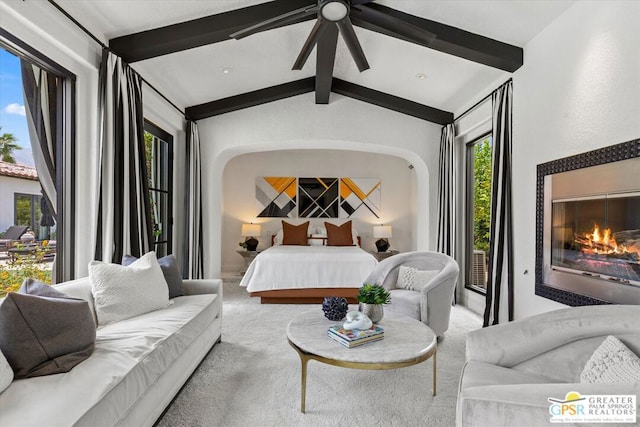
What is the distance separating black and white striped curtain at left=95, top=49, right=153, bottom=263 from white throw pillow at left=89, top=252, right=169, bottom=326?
21.6 inches

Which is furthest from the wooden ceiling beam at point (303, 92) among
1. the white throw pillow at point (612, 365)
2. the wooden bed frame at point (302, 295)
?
the white throw pillow at point (612, 365)

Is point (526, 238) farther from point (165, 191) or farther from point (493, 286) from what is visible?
point (165, 191)

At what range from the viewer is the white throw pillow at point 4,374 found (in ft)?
4.37

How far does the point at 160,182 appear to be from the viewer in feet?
14.9

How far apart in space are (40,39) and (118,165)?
3.29 feet

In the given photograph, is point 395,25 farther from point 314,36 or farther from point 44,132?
point 44,132

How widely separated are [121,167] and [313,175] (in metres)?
4.37

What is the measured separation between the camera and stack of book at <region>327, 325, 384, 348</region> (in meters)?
2.13

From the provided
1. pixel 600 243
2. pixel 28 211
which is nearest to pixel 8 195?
pixel 28 211

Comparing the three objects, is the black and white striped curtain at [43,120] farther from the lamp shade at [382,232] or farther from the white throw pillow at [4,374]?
the lamp shade at [382,232]

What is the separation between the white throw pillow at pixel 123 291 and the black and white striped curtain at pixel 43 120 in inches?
27.5

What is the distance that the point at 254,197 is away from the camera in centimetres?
708

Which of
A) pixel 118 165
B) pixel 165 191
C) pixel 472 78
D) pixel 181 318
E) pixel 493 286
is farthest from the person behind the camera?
pixel 165 191

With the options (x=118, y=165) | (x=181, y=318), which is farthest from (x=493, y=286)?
(x=118, y=165)
